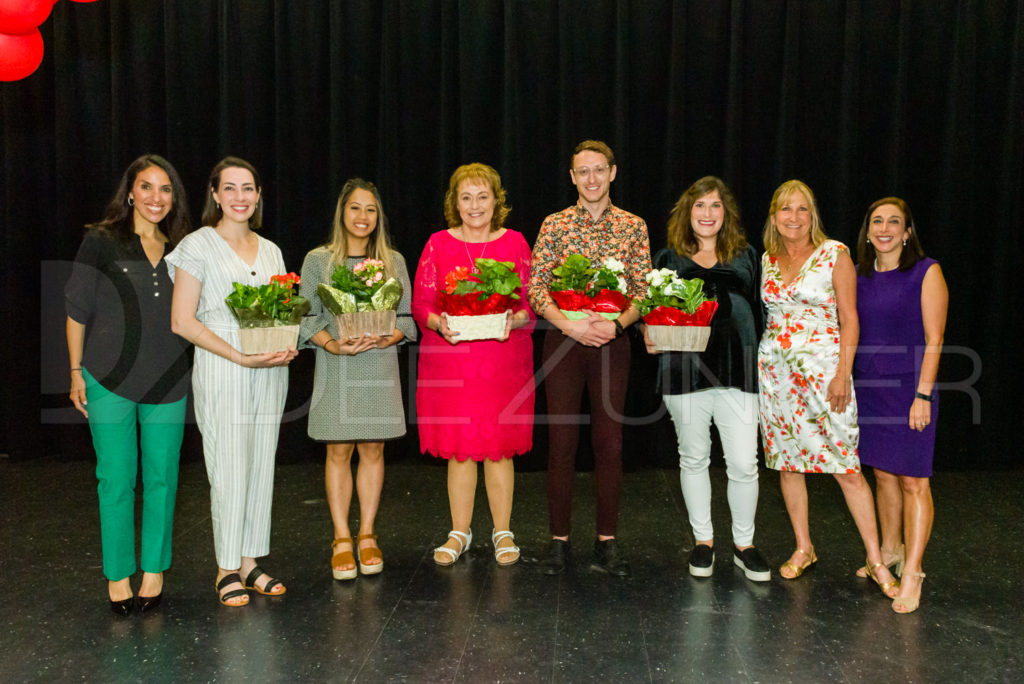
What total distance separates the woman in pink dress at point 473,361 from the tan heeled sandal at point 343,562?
374 millimetres

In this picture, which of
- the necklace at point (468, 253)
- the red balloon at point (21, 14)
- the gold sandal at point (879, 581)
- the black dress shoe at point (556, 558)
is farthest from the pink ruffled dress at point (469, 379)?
the red balloon at point (21, 14)

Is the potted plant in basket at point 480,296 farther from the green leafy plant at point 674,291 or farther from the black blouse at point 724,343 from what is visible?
the black blouse at point 724,343

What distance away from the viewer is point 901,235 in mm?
2996

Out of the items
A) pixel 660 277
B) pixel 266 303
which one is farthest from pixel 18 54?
pixel 660 277

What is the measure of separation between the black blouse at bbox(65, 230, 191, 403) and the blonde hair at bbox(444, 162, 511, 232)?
3.99 ft

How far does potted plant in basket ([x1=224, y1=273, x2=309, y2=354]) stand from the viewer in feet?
8.92

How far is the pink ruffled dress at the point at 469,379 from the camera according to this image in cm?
328

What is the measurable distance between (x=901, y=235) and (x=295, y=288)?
91.4 inches

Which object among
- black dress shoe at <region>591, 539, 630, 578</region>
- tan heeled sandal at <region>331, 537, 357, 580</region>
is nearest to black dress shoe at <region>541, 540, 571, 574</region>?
black dress shoe at <region>591, 539, 630, 578</region>

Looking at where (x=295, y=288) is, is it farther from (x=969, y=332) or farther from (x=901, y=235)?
(x=969, y=332)

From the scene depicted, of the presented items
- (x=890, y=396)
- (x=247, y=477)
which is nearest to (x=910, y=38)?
(x=890, y=396)

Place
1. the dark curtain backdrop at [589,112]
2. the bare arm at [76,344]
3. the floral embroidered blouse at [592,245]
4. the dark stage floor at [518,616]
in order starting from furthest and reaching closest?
the dark curtain backdrop at [589,112], the floral embroidered blouse at [592,245], the bare arm at [76,344], the dark stage floor at [518,616]

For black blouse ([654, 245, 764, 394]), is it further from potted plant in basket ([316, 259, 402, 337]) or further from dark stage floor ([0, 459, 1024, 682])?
potted plant in basket ([316, 259, 402, 337])

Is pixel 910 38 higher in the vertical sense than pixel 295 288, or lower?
higher
